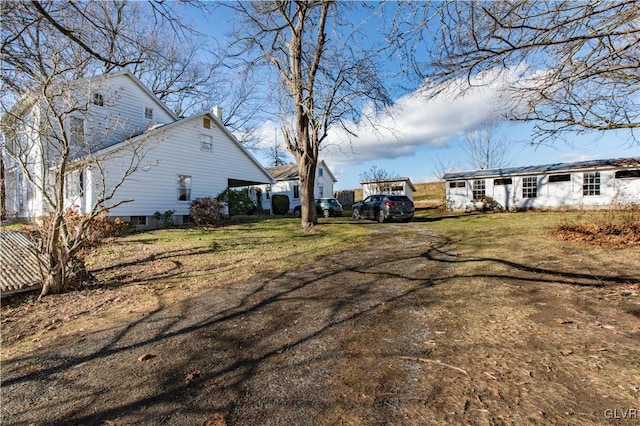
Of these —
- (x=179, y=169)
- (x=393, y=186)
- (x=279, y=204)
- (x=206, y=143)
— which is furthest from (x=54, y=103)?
(x=393, y=186)

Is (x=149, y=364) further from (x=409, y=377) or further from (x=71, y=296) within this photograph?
(x=71, y=296)

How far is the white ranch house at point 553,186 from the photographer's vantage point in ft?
60.7

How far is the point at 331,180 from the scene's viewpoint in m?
38.8

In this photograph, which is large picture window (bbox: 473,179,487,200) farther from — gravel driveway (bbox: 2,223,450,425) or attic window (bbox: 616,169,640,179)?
gravel driveway (bbox: 2,223,450,425)

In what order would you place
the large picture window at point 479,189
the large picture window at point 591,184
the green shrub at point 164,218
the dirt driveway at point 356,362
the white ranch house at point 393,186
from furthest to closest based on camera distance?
the white ranch house at point 393,186 → the large picture window at point 479,189 → the large picture window at point 591,184 → the green shrub at point 164,218 → the dirt driveway at point 356,362

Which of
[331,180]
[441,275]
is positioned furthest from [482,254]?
[331,180]

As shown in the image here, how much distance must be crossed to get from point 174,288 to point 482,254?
270 inches

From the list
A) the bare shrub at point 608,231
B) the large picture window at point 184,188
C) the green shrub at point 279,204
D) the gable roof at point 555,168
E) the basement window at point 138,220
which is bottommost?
the bare shrub at point 608,231

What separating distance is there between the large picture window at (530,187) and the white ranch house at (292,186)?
17.6m

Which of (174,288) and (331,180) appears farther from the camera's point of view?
(331,180)

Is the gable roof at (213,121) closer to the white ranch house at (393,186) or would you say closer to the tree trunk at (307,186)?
the tree trunk at (307,186)

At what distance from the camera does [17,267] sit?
622 cm

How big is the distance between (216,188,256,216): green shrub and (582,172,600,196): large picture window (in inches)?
853

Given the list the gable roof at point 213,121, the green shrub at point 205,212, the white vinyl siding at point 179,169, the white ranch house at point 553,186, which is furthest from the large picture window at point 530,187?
the green shrub at point 205,212
